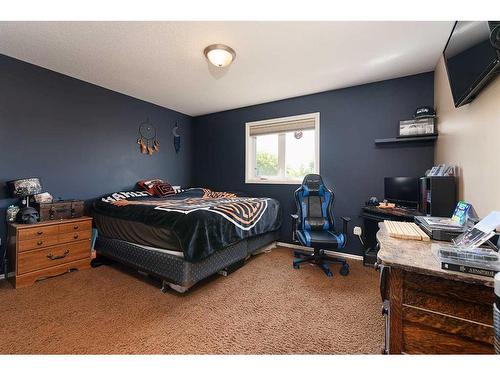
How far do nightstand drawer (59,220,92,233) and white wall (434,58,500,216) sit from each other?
3794 millimetres

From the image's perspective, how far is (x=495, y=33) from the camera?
99cm

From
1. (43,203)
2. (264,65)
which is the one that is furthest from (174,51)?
(43,203)

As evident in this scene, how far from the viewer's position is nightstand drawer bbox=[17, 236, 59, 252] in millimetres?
2178

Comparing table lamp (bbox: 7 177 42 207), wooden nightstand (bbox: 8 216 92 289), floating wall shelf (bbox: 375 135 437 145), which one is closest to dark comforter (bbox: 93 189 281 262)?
wooden nightstand (bbox: 8 216 92 289)

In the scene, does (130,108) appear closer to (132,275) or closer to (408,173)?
(132,275)

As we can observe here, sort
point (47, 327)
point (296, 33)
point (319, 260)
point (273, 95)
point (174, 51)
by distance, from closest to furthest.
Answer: point (47, 327), point (296, 33), point (174, 51), point (319, 260), point (273, 95)

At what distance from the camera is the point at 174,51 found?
7.50 feet

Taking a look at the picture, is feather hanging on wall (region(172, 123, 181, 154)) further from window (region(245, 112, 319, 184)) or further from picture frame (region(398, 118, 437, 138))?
picture frame (region(398, 118, 437, 138))

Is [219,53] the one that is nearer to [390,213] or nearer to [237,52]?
[237,52]

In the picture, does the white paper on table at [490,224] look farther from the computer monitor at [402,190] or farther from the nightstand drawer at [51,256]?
the nightstand drawer at [51,256]

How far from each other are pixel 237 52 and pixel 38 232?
9.51 feet

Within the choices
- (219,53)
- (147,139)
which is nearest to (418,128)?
(219,53)

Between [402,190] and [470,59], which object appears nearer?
[470,59]
